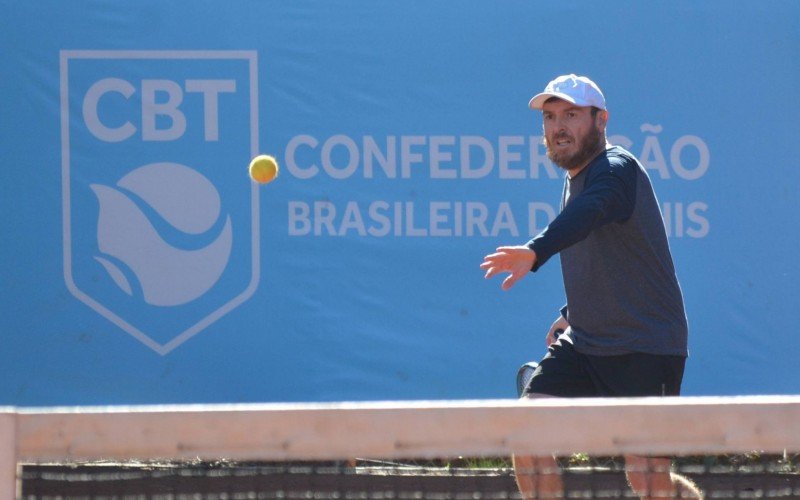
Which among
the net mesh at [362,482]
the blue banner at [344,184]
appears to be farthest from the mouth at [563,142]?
the blue banner at [344,184]

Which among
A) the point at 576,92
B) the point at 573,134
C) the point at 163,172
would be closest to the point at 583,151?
the point at 573,134

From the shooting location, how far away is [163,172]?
5473 millimetres

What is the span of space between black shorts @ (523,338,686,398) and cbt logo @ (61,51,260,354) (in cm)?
217

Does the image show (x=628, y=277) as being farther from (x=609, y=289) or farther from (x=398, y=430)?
(x=398, y=430)

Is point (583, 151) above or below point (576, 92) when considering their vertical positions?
below

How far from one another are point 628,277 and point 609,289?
64 millimetres

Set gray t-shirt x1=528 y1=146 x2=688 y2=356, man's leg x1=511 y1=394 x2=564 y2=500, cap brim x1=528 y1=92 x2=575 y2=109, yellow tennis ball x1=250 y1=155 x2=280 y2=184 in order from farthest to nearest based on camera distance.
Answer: yellow tennis ball x1=250 y1=155 x2=280 y2=184 < cap brim x1=528 y1=92 x2=575 y2=109 < gray t-shirt x1=528 y1=146 x2=688 y2=356 < man's leg x1=511 y1=394 x2=564 y2=500

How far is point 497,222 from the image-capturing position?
5430mm

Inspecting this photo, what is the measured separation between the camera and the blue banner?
214 inches

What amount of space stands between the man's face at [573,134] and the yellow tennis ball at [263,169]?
164 cm

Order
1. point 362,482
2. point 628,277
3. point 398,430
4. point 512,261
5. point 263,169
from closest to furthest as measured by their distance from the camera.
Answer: point 398,430, point 512,261, point 628,277, point 362,482, point 263,169

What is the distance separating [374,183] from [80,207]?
1.32m

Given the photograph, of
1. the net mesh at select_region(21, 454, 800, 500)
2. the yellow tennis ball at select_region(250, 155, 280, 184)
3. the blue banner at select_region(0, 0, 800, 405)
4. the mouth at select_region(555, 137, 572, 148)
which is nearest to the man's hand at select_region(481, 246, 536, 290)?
the mouth at select_region(555, 137, 572, 148)

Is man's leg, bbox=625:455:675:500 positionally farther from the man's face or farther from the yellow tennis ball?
the yellow tennis ball
